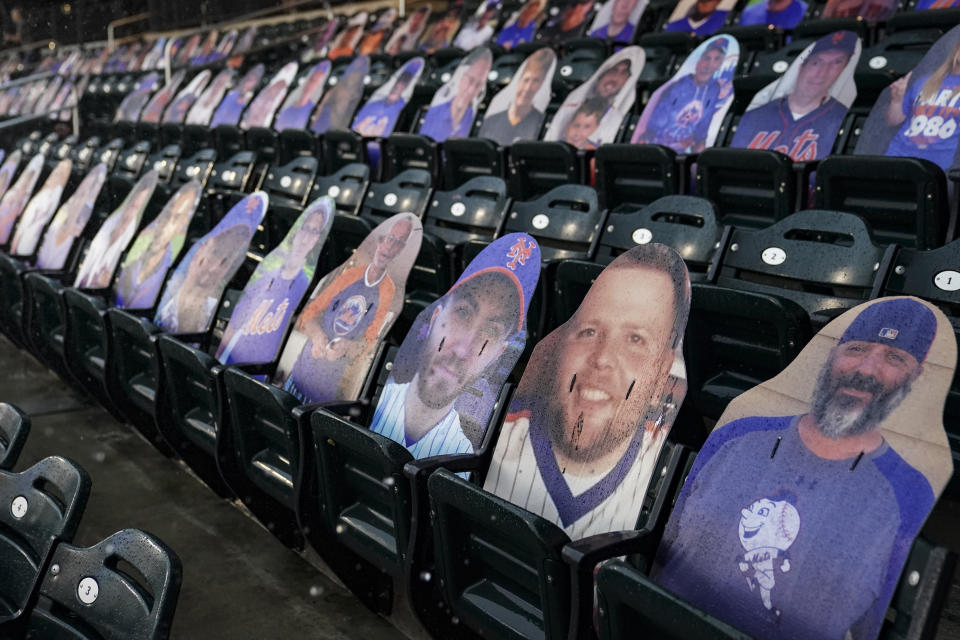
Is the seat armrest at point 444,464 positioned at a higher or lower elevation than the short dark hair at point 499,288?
lower

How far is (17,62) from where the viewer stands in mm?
14742

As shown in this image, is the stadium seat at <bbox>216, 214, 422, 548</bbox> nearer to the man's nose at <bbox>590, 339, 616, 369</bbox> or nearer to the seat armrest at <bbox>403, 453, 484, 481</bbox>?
the seat armrest at <bbox>403, 453, 484, 481</bbox>

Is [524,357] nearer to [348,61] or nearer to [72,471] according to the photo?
[72,471]

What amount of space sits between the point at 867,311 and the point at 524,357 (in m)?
1.34

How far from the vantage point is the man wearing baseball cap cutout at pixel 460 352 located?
1.99 meters

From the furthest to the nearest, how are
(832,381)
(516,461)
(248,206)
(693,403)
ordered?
(248,206) → (693,403) → (516,461) → (832,381)

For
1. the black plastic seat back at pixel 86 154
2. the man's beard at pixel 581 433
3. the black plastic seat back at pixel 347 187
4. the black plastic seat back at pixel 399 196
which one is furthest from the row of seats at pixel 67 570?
the black plastic seat back at pixel 86 154

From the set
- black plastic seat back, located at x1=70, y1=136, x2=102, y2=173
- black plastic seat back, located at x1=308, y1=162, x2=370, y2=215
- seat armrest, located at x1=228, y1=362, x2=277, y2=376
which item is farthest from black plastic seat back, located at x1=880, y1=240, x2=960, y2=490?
black plastic seat back, located at x1=70, y1=136, x2=102, y2=173

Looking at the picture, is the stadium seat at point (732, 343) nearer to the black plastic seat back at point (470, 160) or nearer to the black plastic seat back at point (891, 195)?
the black plastic seat back at point (891, 195)

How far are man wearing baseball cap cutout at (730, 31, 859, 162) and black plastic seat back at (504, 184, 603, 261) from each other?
78cm

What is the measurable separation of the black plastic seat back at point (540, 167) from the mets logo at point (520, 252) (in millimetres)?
1180

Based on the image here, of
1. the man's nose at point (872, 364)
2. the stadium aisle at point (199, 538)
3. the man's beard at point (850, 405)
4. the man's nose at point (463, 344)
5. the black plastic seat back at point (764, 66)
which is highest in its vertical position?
the black plastic seat back at point (764, 66)

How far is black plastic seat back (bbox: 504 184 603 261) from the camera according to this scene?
2.84m

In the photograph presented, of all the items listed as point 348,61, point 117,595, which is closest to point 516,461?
point 117,595
